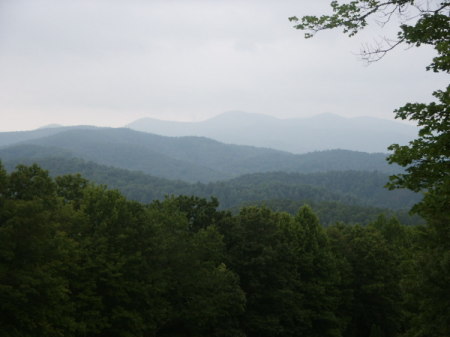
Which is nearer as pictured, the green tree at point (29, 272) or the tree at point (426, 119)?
the tree at point (426, 119)

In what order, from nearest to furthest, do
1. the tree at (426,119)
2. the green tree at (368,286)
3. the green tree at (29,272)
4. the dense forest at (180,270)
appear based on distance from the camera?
the tree at (426,119), the green tree at (29,272), the dense forest at (180,270), the green tree at (368,286)

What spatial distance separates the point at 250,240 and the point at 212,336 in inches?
312

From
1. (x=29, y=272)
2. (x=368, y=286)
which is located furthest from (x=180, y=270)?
(x=368, y=286)

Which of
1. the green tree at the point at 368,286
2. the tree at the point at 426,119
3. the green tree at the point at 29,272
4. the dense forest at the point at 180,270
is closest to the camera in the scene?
the tree at the point at 426,119

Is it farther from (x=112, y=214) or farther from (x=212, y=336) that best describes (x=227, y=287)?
(x=112, y=214)

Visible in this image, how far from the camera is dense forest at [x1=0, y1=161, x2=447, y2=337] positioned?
19234 millimetres

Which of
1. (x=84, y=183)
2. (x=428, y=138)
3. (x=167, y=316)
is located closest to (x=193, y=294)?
(x=167, y=316)

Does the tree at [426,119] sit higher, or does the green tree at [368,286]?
the tree at [426,119]

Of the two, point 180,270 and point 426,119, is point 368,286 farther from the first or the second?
point 426,119

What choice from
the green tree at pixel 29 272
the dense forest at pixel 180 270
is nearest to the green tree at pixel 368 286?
the dense forest at pixel 180 270

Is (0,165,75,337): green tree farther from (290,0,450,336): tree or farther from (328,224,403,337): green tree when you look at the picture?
(328,224,403,337): green tree

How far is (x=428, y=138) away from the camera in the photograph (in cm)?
930

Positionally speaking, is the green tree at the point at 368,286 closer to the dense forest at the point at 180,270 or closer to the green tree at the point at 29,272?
the dense forest at the point at 180,270

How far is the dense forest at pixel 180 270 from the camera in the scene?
1923cm
